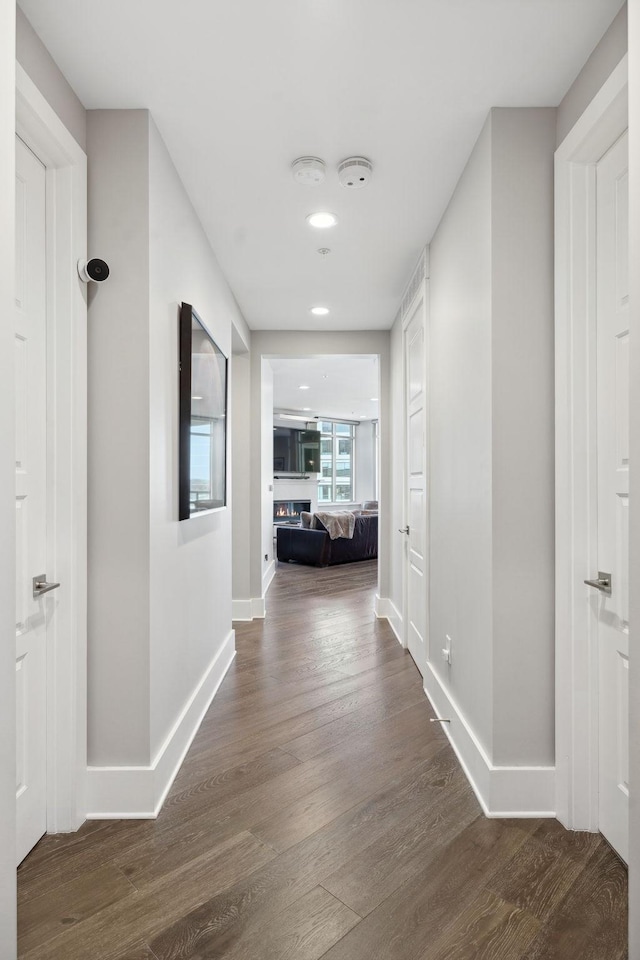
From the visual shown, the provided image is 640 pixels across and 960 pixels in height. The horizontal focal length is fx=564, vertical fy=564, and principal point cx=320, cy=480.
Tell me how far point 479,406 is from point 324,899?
5.39 feet

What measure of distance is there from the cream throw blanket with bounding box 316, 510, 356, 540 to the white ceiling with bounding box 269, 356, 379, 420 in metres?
1.90

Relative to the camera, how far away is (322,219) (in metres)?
2.74

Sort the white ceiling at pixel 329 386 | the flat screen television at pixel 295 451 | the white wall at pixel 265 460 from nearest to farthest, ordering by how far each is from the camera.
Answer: the white wall at pixel 265 460
the white ceiling at pixel 329 386
the flat screen television at pixel 295 451

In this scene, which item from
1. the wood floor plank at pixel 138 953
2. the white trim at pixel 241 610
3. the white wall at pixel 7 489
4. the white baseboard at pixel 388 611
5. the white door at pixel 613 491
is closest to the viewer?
the white wall at pixel 7 489

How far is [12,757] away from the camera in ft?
3.69

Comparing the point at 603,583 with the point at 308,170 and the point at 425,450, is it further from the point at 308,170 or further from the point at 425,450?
the point at 308,170

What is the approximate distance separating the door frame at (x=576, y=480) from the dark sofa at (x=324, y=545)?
581 cm

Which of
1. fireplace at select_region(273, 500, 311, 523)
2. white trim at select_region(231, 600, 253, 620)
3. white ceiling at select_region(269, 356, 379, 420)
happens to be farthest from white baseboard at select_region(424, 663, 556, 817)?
fireplace at select_region(273, 500, 311, 523)

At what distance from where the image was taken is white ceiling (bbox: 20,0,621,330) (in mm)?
1530

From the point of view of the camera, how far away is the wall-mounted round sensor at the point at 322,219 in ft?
8.87

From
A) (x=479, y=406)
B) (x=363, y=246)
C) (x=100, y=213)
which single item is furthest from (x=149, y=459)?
(x=363, y=246)

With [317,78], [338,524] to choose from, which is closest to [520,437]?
[317,78]

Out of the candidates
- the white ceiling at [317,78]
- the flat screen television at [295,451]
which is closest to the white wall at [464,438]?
the white ceiling at [317,78]

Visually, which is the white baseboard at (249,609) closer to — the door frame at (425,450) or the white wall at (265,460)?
the white wall at (265,460)
